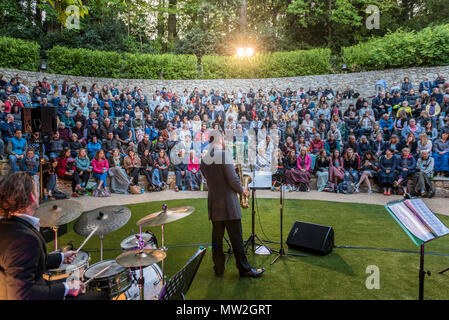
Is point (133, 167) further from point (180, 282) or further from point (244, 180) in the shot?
point (180, 282)

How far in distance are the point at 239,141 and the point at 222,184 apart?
7.68m

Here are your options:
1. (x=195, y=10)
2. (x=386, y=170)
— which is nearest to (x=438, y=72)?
(x=386, y=170)

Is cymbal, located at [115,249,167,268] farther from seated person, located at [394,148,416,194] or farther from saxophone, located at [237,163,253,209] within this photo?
seated person, located at [394,148,416,194]

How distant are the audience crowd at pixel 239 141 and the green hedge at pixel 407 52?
10.4 feet

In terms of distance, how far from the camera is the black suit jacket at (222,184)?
137 inches

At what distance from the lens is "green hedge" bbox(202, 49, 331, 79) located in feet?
59.4

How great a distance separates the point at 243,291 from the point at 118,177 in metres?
6.88

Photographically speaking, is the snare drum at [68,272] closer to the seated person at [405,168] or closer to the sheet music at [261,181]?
the sheet music at [261,181]

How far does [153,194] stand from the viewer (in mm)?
9000

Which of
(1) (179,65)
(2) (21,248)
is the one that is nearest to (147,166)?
(2) (21,248)

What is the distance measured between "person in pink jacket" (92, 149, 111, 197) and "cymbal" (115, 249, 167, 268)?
666 centimetres

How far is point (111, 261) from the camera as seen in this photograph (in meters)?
2.91

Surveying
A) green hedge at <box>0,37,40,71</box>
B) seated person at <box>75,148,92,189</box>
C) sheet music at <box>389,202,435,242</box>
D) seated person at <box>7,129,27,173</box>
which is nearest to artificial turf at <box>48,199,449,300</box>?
sheet music at <box>389,202,435,242</box>

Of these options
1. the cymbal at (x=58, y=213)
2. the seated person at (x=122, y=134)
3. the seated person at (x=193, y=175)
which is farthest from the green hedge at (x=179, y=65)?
the cymbal at (x=58, y=213)
